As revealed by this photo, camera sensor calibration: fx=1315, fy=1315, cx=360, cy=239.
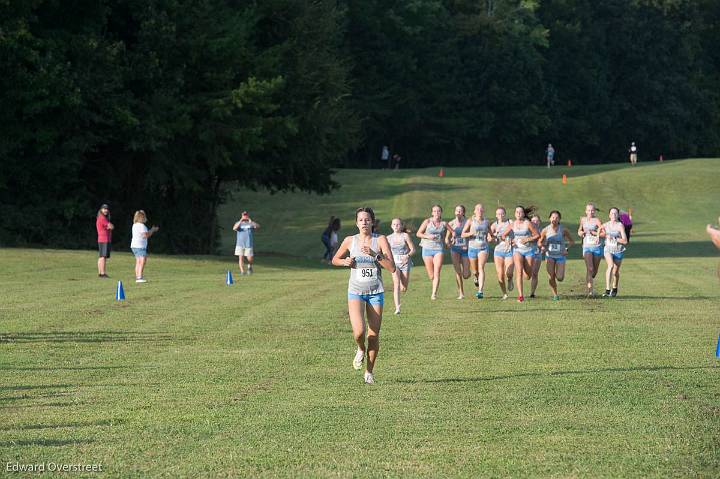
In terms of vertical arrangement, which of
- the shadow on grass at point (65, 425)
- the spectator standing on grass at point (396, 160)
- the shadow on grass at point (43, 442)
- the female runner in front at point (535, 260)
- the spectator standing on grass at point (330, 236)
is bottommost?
the spectator standing on grass at point (330, 236)

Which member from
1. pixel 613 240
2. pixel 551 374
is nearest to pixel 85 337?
pixel 551 374

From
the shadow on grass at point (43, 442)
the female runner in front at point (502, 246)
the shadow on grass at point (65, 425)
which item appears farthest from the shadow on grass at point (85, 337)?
the female runner in front at point (502, 246)

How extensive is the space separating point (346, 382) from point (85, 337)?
6.51 meters

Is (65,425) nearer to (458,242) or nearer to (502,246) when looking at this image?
(502,246)

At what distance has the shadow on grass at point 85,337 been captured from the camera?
19855 millimetres

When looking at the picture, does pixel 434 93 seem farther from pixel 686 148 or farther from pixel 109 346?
pixel 109 346

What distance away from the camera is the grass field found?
425 inches

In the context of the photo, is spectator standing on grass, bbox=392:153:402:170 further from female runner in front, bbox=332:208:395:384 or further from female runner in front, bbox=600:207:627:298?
female runner in front, bbox=332:208:395:384

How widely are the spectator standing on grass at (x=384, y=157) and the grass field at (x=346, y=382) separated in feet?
190

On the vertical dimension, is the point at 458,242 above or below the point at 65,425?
above

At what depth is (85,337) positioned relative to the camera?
20.4 m

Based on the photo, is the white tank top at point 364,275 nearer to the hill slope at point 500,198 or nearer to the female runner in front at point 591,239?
the female runner in front at point 591,239

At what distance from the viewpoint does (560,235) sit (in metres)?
27.3

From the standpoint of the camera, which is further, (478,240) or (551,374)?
(478,240)
